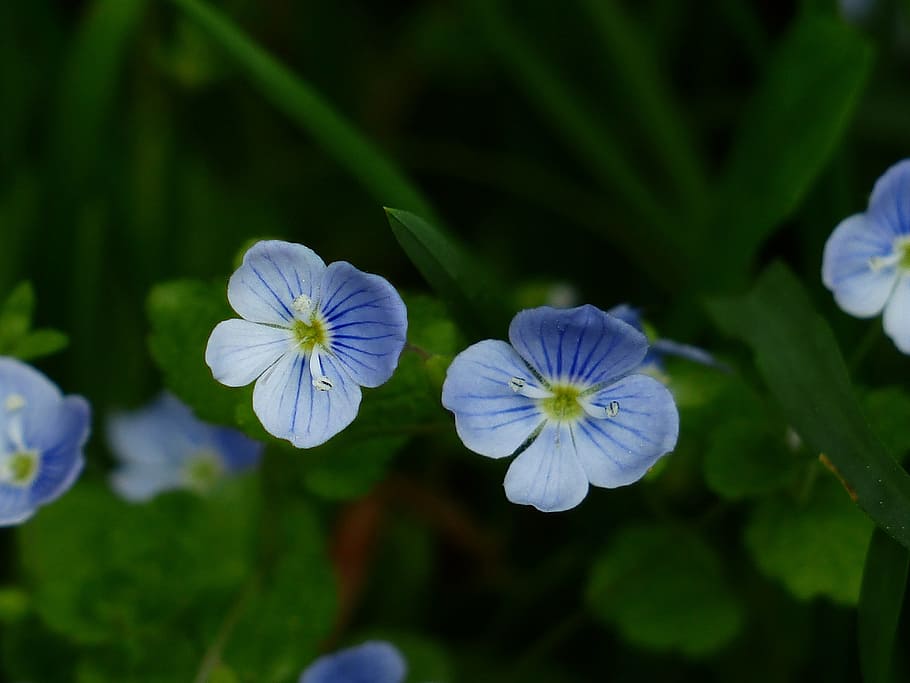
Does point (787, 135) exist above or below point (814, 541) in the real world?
above

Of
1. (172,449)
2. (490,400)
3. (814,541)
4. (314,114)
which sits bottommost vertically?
(490,400)

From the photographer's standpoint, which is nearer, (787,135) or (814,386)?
(814,386)

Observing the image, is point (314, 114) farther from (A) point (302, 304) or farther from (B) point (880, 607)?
(B) point (880, 607)

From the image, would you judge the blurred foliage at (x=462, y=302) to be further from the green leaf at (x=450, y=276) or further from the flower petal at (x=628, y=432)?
the flower petal at (x=628, y=432)

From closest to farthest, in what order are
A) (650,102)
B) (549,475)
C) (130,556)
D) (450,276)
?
(549,475)
(450,276)
(130,556)
(650,102)

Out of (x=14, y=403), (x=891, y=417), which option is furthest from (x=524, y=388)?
(x=14, y=403)

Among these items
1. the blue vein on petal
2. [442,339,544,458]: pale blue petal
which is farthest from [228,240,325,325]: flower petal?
[442,339,544,458]: pale blue petal

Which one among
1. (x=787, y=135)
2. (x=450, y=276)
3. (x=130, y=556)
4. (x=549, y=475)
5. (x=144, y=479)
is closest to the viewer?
(x=549, y=475)

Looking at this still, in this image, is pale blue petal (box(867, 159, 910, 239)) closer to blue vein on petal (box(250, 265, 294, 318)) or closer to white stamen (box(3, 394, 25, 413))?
blue vein on petal (box(250, 265, 294, 318))
